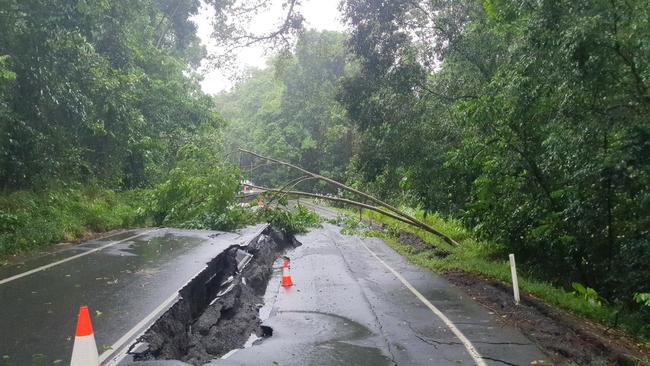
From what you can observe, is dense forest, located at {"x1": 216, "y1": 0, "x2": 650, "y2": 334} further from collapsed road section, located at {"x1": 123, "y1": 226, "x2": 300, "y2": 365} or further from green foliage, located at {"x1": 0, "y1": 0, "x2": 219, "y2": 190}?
green foliage, located at {"x1": 0, "y1": 0, "x2": 219, "y2": 190}

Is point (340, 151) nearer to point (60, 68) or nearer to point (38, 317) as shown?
point (60, 68)

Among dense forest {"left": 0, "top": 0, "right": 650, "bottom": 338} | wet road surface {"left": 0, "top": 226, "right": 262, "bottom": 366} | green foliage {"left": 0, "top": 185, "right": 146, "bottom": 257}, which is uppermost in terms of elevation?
dense forest {"left": 0, "top": 0, "right": 650, "bottom": 338}

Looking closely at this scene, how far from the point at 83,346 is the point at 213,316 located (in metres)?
3.88

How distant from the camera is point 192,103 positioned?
27391 mm

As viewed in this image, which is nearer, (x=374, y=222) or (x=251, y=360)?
(x=251, y=360)

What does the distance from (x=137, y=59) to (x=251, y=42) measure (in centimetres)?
907

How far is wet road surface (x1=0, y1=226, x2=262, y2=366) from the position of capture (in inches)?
219

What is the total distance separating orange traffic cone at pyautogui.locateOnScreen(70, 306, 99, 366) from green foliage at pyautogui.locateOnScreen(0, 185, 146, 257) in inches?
306

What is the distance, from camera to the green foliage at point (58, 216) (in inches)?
463

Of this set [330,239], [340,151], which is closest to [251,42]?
[330,239]

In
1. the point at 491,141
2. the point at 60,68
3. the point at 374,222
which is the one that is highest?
the point at 60,68

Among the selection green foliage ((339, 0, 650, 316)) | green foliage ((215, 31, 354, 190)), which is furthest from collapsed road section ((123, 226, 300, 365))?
green foliage ((215, 31, 354, 190))

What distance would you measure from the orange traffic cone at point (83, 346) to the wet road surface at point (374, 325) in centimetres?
161

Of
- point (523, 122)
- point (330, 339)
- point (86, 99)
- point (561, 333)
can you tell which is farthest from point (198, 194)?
point (561, 333)
